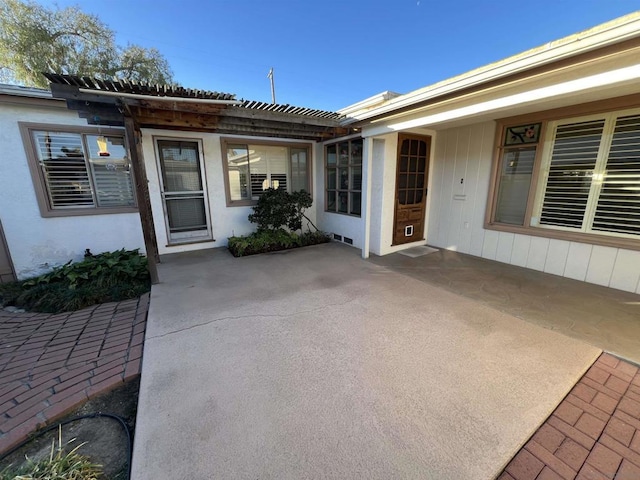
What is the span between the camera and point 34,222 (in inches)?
166

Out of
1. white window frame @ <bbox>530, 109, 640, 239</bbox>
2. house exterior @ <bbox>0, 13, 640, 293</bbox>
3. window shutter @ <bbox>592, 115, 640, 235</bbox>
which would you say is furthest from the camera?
white window frame @ <bbox>530, 109, 640, 239</bbox>

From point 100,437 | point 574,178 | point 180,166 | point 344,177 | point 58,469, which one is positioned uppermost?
point 180,166

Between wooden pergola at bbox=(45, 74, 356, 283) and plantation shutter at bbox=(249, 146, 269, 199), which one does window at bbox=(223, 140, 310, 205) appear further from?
wooden pergola at bbox=(45, 74, 356, 283)

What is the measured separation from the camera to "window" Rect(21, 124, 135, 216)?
4113 millimetres

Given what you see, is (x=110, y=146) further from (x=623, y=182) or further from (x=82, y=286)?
(x=623, y=182)

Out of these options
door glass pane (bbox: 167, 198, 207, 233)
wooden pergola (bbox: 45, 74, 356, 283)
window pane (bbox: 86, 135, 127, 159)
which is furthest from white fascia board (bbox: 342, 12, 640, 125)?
window pane (bbox: 86, 135, 127, 159)

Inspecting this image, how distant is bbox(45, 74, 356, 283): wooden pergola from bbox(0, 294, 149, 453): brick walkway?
1.06 meters

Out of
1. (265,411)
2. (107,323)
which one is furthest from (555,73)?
(107,323)

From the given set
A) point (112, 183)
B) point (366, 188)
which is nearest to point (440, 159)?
point (366, 188)

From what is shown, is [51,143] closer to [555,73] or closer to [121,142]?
[121,142]

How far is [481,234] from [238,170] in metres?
5.12

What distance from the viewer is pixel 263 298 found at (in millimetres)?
3289

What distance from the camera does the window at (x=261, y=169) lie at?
5621 mm

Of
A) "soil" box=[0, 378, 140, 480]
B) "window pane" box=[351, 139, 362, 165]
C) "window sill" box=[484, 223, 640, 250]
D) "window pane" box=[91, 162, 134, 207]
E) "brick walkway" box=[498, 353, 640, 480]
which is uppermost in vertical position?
"window pane" box=[351, 139, 362, 165]
